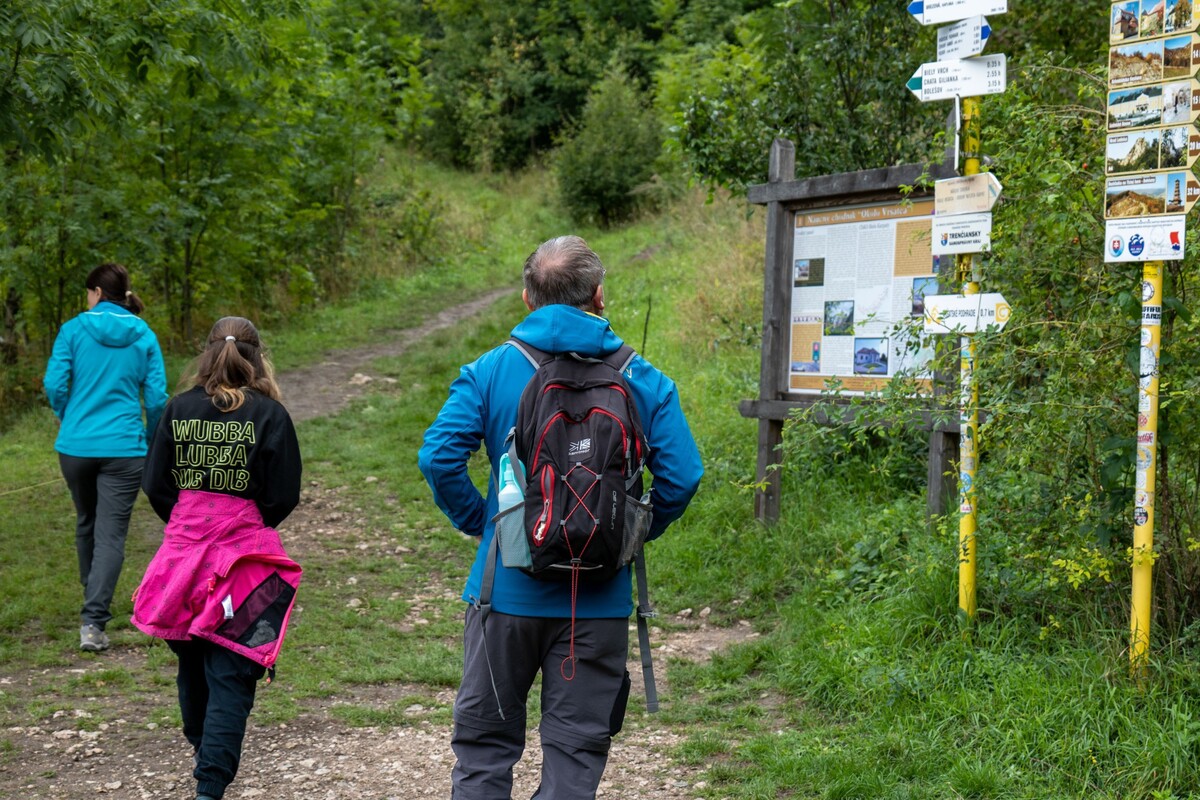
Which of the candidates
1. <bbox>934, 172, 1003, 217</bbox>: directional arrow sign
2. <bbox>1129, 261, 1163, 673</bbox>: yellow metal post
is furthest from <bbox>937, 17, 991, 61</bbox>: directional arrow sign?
<bbox>1129, 261, 1163, 673</bbox>: yellow metal post

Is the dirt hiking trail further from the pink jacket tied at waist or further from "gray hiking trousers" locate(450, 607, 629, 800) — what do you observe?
→ "gray hiking trousers" locate(450, 607, 629, 800)

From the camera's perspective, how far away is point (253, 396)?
13.4 feet

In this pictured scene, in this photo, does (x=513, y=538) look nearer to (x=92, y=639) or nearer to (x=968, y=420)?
(x=968, y=420)

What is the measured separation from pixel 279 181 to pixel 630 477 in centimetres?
1266

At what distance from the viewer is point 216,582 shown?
3928 mm

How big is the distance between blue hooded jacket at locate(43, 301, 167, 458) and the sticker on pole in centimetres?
465

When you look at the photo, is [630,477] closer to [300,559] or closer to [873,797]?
[873,797]

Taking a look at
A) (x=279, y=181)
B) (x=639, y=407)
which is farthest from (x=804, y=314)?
(x=279, y=181)

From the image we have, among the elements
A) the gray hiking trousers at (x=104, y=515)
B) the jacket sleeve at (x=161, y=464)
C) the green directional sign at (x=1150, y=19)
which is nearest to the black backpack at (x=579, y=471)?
the jacket sleeve at (x=161, y=464)

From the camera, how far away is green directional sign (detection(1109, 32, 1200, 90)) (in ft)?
13.3

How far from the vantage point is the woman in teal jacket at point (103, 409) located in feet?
19.4

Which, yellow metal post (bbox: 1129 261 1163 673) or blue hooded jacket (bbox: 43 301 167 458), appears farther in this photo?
blue hooded jacket (bbox: 43 301 167 458)

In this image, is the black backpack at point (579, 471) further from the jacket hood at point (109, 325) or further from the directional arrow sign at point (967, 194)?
the jacket hood at point (109, 325)

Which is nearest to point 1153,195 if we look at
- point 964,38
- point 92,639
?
point 964,38
